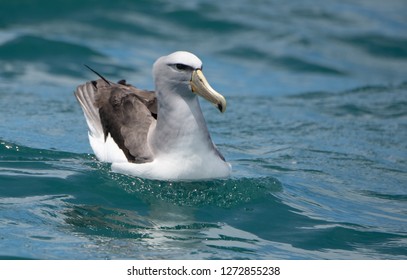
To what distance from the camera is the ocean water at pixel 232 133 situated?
8617 mm

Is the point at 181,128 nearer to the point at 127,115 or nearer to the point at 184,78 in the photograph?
the point at 184,78

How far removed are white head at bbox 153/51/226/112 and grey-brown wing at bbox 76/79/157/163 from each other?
0.59 metres

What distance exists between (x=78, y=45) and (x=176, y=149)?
7.91 meters

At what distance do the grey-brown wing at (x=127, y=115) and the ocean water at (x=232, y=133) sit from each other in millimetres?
340

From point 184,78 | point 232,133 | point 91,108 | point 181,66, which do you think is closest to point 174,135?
point 184,78

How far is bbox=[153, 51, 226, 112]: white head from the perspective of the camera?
29.7 ft

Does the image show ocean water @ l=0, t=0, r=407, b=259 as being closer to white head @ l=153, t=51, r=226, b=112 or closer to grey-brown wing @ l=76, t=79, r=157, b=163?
grey-brown wing @ l=76, t=79, r=157, b=163

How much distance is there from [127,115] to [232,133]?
10.5 feet

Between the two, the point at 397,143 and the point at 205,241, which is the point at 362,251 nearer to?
the point at 205,241

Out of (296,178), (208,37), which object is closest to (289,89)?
(208,37)

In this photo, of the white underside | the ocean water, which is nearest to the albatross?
the white underside

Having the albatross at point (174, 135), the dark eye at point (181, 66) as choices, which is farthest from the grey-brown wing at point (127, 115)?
the dark eye at point (181, 66)

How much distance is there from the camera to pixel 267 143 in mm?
12391

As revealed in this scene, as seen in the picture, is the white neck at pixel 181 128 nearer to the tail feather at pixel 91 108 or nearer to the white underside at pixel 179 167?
the white underside at pixel 179 167
